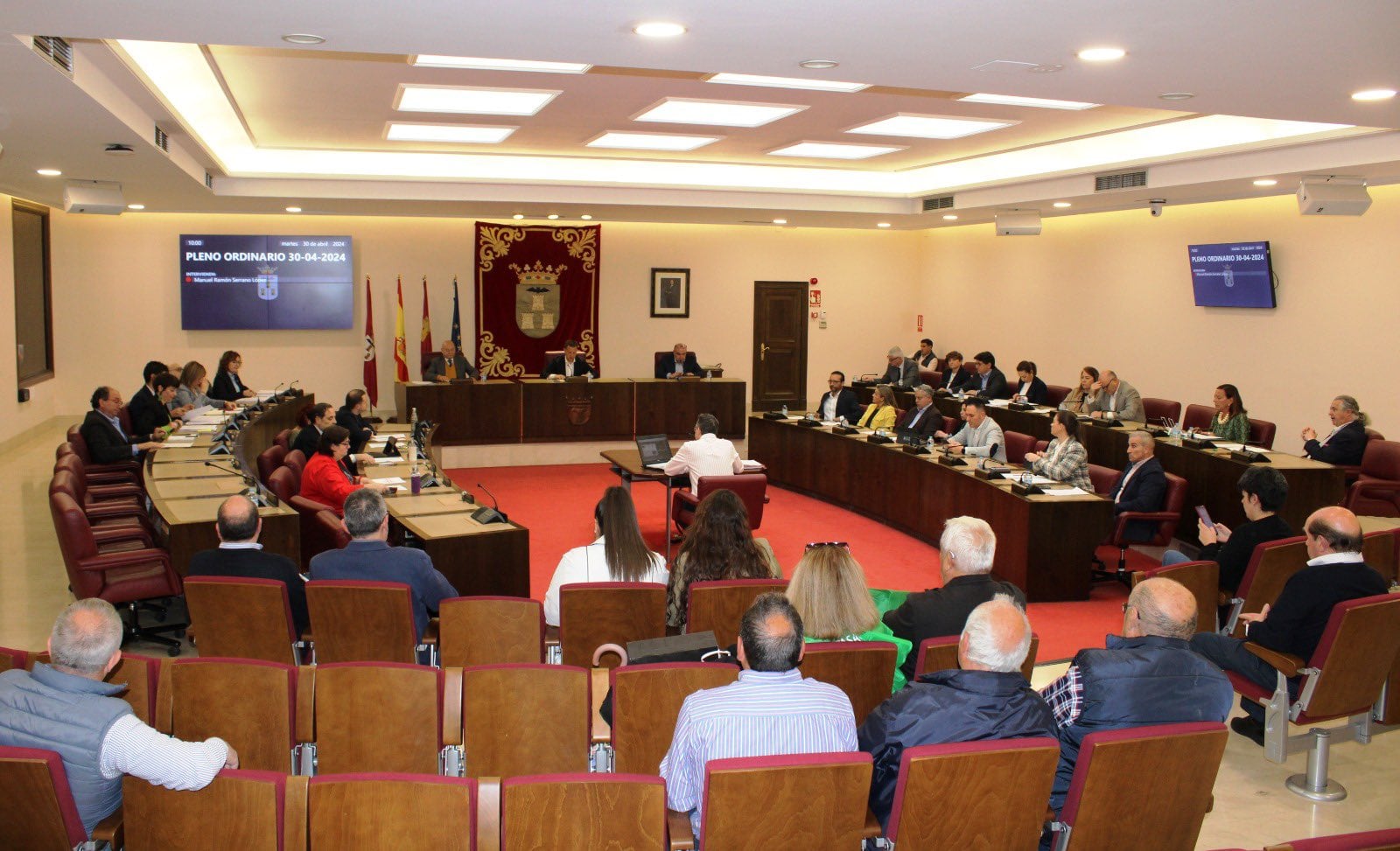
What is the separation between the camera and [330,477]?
710 centimetres

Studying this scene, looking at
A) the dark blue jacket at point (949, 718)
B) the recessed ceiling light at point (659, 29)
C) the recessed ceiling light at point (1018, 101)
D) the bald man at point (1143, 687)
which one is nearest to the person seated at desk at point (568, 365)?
the recessed ceiling light at point (1018, 101)

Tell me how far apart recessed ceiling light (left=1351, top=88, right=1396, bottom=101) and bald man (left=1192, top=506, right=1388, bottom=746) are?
2084mm

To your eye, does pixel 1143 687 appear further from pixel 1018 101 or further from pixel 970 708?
pixel 1018 101

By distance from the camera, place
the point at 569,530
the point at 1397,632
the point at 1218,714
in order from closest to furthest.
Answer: the point at 1218,714, the point at 1397,632, the point at 569,530

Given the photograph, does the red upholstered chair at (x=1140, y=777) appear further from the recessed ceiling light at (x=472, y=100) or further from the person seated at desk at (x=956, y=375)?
the person seated at desk at (x=956, y=375)

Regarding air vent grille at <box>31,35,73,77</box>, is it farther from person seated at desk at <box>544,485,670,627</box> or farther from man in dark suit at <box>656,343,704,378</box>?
man in dark suit at <box>656,343,704,378</box>

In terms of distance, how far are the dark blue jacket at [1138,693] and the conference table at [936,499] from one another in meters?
4.13

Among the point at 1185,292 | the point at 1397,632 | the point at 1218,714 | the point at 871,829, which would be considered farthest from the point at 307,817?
the point at 1185,292

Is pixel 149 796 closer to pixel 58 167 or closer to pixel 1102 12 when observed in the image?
pixel 1102 12

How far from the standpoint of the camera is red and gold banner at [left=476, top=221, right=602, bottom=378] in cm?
1545

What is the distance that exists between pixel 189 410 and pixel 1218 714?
9.80 m

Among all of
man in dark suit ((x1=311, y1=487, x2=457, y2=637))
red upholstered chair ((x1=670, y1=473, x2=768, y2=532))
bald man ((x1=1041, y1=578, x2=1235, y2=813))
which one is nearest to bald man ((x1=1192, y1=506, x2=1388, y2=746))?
bald man ((x1=1041, y1=578, x2=1235, y2=813))

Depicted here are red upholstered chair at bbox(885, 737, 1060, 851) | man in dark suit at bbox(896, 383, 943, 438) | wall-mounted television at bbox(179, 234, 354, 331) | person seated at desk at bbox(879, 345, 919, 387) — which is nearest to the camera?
red upholstered chair at bbox(885, 737, 1060, 851)

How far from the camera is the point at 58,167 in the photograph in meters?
8.93
